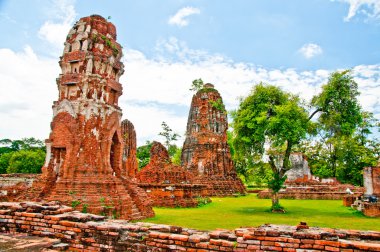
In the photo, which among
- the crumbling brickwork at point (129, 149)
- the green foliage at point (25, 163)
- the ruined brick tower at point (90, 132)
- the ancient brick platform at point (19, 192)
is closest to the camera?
the ruined brick tower at point (90, 132)

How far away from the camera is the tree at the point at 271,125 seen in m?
14.8

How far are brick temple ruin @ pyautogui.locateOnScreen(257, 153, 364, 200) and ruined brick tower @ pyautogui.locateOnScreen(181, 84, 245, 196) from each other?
4.84 m

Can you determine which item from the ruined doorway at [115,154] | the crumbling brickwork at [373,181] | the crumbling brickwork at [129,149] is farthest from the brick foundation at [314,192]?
the ruined doorway at [115,154]

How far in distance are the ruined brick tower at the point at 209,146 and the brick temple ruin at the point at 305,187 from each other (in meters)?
4.84

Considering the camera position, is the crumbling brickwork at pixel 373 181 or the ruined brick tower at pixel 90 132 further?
the crumbling brickwork at pixel 373 181

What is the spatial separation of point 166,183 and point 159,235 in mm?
13459

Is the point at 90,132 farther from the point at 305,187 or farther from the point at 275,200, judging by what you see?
the point at 305,187

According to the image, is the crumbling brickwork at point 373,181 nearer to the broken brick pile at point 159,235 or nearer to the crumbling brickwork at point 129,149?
the broken brick pile at point 159,235

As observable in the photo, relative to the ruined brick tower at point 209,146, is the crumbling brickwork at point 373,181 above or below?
below

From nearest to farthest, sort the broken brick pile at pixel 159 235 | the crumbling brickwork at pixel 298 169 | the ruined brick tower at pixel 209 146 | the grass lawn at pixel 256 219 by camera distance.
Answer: the broken brick pile at pixel 159 235
the grass lawn at pixel 256 219
the ruined brick tower at pixel 209 146
the crumbling brickwork at pixel 298 169

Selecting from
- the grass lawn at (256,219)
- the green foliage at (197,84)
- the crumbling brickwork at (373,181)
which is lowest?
the grass lawn at (256,219)

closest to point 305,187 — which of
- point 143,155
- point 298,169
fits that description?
point 298,169

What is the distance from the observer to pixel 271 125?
14727 mm

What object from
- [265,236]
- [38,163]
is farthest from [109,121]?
[38,163]
